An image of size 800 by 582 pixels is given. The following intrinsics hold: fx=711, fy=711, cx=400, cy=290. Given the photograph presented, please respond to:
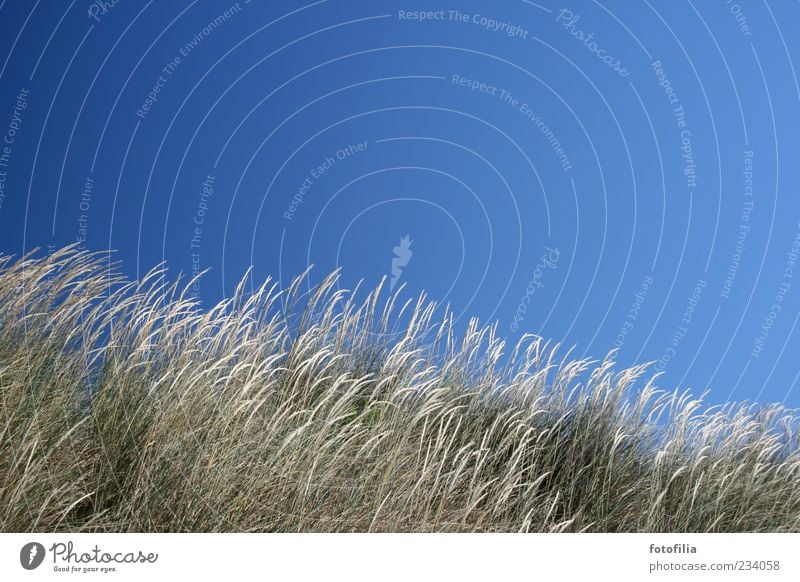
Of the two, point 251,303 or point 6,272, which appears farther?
point 251,303

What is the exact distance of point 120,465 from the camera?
10.0ft

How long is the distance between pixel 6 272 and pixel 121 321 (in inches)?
32.3

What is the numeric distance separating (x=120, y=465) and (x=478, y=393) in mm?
2521
